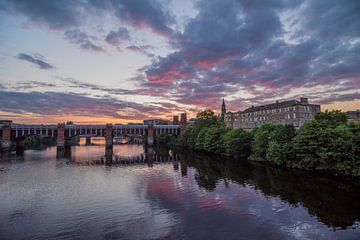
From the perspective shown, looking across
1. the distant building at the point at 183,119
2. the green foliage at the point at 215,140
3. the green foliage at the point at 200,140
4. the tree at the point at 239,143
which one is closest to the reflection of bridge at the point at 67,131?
the distant building at the point at 183,119

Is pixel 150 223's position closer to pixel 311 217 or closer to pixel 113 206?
pixel 113 206

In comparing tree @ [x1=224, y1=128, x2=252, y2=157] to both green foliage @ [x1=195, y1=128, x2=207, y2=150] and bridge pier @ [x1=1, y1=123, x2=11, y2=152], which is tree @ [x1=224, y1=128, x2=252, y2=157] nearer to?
green foliage @ [x1=195, y1=128, x2=207, y2=150]

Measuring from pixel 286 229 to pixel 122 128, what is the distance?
118m

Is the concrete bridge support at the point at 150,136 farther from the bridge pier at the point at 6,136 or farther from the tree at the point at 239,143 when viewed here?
the tree at the point at 239,143

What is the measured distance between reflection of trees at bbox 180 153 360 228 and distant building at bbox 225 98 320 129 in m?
56.6

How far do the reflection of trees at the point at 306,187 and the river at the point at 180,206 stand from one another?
0.35 ft

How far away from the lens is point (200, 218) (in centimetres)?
2503

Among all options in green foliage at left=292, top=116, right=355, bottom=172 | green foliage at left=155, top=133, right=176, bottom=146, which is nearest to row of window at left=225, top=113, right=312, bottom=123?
green foliage at left=155, top=133, right=176, bottom=146

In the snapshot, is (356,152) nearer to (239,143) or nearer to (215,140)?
(239,143)

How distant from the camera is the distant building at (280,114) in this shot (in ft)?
335

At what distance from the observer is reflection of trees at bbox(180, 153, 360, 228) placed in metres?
26.9

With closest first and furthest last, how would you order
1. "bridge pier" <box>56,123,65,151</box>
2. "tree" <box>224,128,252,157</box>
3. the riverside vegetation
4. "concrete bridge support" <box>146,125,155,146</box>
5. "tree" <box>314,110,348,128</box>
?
the riverside vegetation
"tree" <box>314,110,348,128</box>
"tree" <box>224,128,252,157</box>
"bridge pier" <box>56,123,65,151</box>
"concrete bridge support" <box>146,125,155,146</box>

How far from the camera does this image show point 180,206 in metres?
28.9

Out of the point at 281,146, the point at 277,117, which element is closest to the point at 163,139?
the point at 277,117
